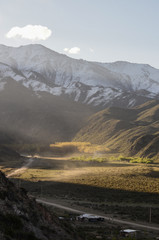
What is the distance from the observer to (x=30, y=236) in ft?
75.9

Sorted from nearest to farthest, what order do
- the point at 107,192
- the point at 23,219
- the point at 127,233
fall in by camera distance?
the point at 23,219 < the point at 127,233 < the point at 107,192

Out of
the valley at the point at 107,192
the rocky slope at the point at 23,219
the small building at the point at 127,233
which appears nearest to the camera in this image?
the rocky slope at the point at 23,219

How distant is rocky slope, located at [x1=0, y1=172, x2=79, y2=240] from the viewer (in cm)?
2299

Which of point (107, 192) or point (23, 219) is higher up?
point (23, 219)

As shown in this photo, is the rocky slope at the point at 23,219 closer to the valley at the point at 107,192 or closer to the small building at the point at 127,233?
the small building at the point at 127,233

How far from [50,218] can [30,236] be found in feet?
18.8

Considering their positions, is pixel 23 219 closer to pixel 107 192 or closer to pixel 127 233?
pixel 127 233

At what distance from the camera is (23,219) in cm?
2558

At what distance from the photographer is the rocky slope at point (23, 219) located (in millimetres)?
22986

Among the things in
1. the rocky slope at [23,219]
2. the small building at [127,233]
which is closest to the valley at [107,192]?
the small building at [127,233]

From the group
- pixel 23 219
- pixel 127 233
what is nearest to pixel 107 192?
pixel 127 233

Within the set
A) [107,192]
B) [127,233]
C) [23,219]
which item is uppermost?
[23,219]

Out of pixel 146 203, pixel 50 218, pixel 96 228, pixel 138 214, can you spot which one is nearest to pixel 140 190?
pixel 146 203

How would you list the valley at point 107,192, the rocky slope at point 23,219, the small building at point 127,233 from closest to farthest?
the rocky slope at point 23,219 → the small building at point 127,233 → the valley at point 107,192
